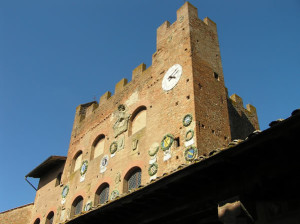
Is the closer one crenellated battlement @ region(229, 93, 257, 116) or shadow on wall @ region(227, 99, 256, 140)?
shadow on wall @ region(227, 99, 256, 140)

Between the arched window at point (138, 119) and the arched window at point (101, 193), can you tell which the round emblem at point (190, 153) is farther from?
the arched window at point (101, 193)

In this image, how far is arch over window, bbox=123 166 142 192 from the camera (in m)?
13.0

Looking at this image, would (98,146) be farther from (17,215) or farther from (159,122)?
(17,215)

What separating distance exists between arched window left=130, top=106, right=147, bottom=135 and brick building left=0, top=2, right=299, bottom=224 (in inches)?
1.8

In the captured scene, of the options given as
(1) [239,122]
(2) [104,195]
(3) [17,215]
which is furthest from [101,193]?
(3) [17,215]

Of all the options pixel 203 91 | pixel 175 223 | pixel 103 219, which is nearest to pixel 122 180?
pixel 203 91

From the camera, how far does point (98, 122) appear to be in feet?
56.1

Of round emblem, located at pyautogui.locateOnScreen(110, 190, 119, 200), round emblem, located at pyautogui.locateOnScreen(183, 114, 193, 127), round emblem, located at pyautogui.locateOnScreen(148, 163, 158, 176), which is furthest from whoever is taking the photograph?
round emblem, located at pyautogui.locateOnScreen(110, 190, 119, 200)

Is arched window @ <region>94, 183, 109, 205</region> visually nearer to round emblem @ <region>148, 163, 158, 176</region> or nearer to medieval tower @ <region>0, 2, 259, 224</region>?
medieval tower @ <region>0, 2, 259, 224</region>

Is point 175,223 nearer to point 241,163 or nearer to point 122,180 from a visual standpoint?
point 241,163

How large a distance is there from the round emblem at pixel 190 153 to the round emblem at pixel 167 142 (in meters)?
0.93

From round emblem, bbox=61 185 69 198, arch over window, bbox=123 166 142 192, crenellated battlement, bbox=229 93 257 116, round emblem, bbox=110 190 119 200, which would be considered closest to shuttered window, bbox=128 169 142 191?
arch over window, bbox=123 166 142 192

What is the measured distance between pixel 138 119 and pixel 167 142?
302 cm

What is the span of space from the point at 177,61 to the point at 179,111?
92.1 inches
